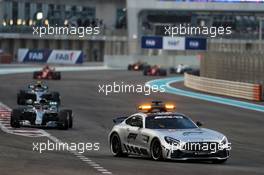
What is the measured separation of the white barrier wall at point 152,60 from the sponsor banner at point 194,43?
70.8 feet

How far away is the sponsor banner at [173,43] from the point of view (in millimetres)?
78188

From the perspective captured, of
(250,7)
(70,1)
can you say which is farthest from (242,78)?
(70,1)

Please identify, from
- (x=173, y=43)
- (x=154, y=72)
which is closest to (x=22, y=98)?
(x=173, y=43)

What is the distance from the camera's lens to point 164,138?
681 inches

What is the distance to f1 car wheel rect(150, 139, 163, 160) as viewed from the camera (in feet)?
57.1

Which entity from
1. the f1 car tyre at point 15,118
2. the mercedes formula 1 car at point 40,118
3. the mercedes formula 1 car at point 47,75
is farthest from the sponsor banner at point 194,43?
the f1 car tyre at point 15,118

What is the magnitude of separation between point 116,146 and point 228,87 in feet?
101

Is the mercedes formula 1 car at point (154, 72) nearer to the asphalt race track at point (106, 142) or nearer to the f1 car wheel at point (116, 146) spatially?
the asphalt race track at point (106, 142)

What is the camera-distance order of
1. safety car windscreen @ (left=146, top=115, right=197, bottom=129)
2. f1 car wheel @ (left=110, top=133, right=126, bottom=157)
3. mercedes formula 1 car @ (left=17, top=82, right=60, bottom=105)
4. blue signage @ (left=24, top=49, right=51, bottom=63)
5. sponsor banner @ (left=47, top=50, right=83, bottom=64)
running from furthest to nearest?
sponsor banner @ (left=47, top=50, right=83, bottom=64)
blue signage @ (left=24, top=49, right=51, bottom=63)
mercedes formula 1 car @ (left=17, top=82, right=60, bottom=105)
f1 car wheel @ (left=110, top=133, right=126, bottom=157)
safety car windscreen @ (left=146, top=115, right=197, bottom=129)

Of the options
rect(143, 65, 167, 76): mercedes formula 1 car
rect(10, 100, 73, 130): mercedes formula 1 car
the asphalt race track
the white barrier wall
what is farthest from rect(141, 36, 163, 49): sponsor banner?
rect(10, 100, 73, 130): mercedes formula 1 car

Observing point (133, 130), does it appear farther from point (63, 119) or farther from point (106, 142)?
point (63, 119)

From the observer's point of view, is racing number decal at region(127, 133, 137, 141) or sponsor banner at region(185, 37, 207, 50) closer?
racing number decal at region(127, 133, 137, 141)

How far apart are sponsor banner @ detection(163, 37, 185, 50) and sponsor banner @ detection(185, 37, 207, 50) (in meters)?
0.82

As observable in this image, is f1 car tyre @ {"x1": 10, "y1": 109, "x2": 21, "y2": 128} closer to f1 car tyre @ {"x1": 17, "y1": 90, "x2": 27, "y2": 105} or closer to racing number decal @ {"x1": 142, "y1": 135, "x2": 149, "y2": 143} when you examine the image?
racing number decal @ {"x1": 142, "y1": 135, "x2": 149, "y2": 143}
